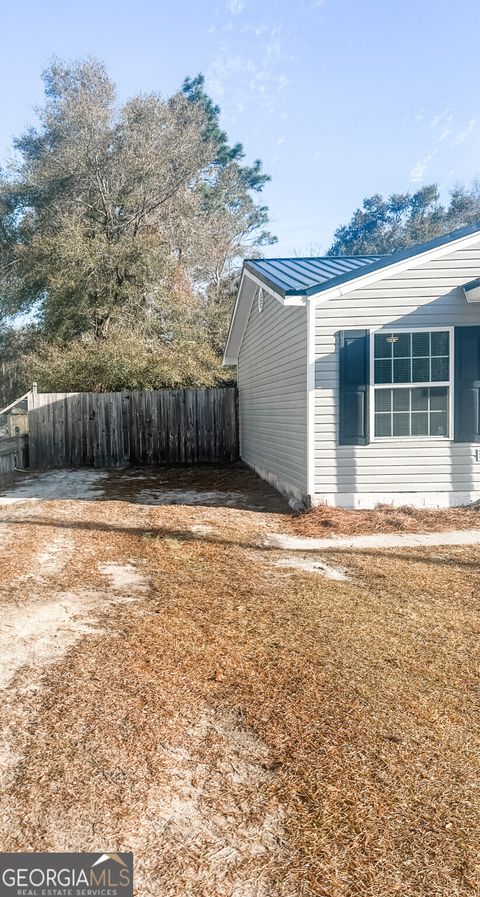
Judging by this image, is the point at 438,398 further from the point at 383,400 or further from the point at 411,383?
the point at 383,400

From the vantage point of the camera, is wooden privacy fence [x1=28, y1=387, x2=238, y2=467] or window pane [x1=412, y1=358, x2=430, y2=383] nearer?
window pane [x1=412, y1=358, x2=430, y2=383]

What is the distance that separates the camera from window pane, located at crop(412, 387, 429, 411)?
6.73 metres

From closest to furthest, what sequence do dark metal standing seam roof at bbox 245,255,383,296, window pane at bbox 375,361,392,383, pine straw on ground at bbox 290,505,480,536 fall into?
pine straw on ground at bbox 290,505,480,536
window pane at bbox 375,361,392,383
dark metal standing seam roof at bbox 245,255,383,296

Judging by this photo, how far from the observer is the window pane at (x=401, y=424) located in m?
6.77

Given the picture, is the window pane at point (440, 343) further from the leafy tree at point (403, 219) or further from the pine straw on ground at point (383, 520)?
the leafy tree at point (403, 219)

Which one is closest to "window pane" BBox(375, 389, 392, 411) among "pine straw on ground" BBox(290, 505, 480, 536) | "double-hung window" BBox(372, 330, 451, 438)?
"double-hung window" BBox(372, 330, 451, 438)

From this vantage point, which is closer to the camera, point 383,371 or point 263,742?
point 263,742

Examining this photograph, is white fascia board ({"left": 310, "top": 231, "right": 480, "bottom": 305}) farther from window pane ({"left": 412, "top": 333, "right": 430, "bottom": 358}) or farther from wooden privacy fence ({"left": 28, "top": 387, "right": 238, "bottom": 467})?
wooden privacy fence ({"left": 28, "top": 387, "right": 238, "bottom": 467})

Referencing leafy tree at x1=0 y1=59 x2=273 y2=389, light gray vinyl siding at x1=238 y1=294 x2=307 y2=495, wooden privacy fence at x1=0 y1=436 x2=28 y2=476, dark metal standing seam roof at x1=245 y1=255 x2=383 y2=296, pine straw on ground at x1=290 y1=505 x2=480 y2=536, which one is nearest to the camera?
pine straw on ground at x1=290 y1=505 x2=480 y2=536

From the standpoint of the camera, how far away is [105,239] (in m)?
16.7

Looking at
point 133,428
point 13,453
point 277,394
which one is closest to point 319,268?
point 277,394

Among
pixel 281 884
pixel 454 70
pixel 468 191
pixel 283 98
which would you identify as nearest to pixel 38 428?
pixel 281 884

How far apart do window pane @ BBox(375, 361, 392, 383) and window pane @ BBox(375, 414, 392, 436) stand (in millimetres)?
438

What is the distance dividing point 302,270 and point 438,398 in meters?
2.99
